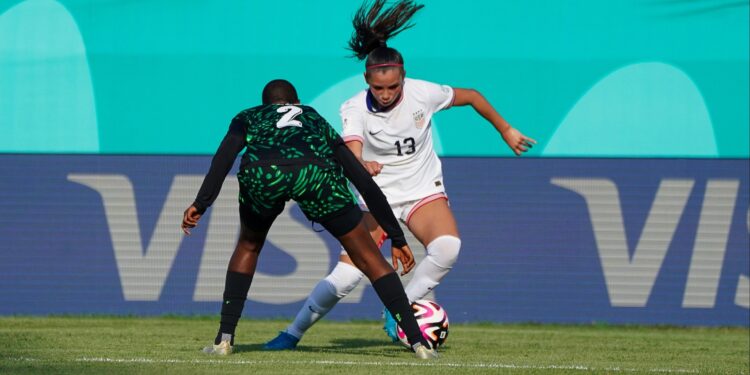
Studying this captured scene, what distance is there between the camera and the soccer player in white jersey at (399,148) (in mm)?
8273

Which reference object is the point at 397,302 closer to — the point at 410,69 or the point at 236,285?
the point at 236,285

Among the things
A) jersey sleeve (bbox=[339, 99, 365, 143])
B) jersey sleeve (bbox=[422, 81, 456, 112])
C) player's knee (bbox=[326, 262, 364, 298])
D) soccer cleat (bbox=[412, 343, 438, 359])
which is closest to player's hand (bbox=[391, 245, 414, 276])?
soccer cleat (bbox=[412, 343, 438, 359])

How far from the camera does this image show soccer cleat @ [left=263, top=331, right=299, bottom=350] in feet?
27.3

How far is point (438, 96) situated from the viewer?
870cm

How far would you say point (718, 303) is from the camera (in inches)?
524

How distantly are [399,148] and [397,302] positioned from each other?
1608mm

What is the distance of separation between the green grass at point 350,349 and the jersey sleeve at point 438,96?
5.68 ft

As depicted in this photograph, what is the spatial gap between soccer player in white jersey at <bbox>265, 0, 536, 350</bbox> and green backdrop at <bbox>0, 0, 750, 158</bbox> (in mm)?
5062

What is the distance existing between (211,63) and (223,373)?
7.97 meters

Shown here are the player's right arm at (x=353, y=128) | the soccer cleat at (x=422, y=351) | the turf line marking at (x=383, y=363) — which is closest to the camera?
the turf line marking at (x=383, y=363)

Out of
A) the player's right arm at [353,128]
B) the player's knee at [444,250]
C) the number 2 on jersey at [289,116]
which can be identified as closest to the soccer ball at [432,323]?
the player's knee at [444,250]

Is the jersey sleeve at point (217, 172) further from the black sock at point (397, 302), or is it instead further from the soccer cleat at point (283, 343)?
the soccer cleat at point (283, 343)

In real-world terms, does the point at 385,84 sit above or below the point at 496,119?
above

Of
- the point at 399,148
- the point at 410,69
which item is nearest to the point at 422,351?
the point at 399,148
